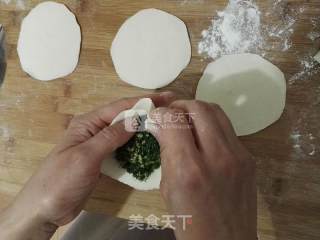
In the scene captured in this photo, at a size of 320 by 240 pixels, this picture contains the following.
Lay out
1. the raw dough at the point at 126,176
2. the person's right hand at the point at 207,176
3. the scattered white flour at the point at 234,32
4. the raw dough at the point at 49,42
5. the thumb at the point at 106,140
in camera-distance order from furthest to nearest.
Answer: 1. the raw dough at the point at 49,42
2. the scattered white flour at the point at 234,32
3. the raw dough at the point at 126,176
4. the thumb at the point at 106,140
5. the person's right hand at the point at 207,176

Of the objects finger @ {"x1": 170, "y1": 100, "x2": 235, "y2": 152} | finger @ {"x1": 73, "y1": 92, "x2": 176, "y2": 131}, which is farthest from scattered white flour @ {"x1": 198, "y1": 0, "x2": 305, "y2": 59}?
finger @ {"x1": 170, "y1": 100, "x2": 235, "y2": 152}

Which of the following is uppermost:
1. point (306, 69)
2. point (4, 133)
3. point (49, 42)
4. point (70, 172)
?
point (306, 69)

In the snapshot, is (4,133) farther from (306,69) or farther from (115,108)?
(306,69)

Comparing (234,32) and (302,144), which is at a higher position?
(234,32)

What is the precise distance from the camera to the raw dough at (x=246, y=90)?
1.16 metres

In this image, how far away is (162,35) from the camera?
1272mm

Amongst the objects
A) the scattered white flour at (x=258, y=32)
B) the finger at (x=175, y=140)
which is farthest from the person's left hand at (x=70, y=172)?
the scattered white flour at (x=258, y=32)

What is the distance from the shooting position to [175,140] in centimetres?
88

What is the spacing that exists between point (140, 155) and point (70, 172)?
17 cm

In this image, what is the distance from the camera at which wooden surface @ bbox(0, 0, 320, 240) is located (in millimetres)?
1119

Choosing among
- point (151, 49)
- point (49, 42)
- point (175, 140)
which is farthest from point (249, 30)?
point (49, 42)

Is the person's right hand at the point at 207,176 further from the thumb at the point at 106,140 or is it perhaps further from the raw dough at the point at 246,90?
the raw dough at the point at 246,90

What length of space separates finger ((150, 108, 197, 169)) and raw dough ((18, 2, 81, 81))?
0.53 metres

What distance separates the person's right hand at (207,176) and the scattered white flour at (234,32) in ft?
1.14
